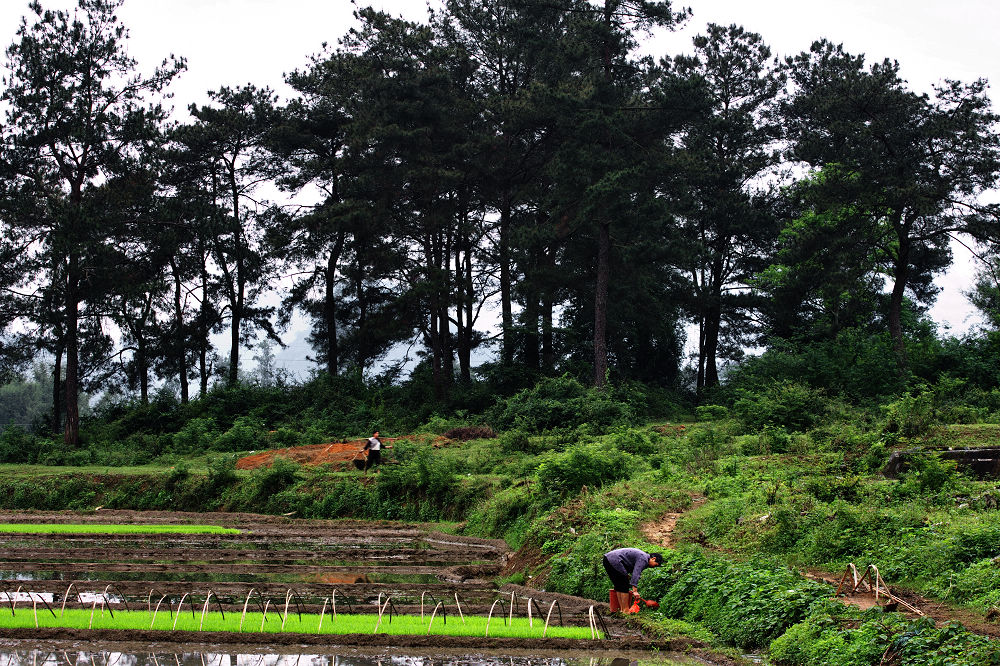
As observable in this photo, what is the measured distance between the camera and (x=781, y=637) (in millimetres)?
12117

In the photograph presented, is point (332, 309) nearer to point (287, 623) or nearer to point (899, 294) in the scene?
point (899, 294)

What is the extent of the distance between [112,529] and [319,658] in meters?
15.9

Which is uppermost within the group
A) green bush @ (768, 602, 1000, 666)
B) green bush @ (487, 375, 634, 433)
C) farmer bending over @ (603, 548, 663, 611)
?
green bush @ (487, 375, 634, 433)

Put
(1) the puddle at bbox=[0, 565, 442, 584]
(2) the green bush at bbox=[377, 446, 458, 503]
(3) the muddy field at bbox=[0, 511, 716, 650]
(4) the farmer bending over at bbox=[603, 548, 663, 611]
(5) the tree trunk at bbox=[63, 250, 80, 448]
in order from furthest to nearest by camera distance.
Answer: (5) the tree trunk at bbox=[63, 250, 80, 448], (2) the green bush at bbox=[377, 446, 458, 503], (1) the puddle at bbox=[0, 565, 442, 584], (4) the farmer bending over at bbox=[603, 548, 663, 611], (3) the muddy field at bbox=[0, 511, 716, 650]

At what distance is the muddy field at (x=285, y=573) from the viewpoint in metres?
13.5

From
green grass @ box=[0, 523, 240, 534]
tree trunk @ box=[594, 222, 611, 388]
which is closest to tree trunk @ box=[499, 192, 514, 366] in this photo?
tree trunk @ box=[594, 222, 611, 388]

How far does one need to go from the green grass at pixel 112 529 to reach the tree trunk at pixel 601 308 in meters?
19.4

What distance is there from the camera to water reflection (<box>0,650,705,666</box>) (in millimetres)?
12242

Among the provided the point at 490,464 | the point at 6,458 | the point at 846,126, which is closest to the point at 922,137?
the point at 846,126

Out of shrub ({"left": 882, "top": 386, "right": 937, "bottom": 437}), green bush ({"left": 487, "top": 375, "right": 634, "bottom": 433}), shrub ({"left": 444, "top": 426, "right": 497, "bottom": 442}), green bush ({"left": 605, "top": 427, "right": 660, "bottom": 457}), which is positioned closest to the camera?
shrub ({"left": 882, "top": 386, "right": 937, "bottom": 437})

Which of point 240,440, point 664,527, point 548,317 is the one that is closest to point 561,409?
point 548,317

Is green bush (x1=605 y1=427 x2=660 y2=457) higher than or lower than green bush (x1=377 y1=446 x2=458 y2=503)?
higher

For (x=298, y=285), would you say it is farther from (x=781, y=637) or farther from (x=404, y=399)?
(x=781, y=637)

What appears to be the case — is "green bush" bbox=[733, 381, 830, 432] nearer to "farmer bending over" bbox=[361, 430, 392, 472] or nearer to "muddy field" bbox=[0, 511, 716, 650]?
"muddy field" bbox=[0, 511, 716, 650]
